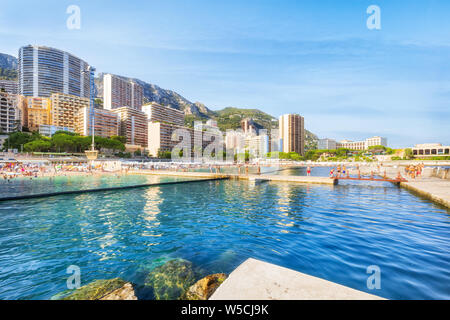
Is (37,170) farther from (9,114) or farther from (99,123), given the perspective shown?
(9,114)

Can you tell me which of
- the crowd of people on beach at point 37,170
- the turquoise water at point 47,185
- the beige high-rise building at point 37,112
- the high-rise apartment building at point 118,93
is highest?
the high-rise apartment building at point 118,93

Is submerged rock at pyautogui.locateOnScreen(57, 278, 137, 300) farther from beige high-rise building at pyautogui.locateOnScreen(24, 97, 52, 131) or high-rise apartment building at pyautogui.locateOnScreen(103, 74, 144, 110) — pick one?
high-rise apartment building at pyautogui.locateOnScreen(103, 74, 144, 110)

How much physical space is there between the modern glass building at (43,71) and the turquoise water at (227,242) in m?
154

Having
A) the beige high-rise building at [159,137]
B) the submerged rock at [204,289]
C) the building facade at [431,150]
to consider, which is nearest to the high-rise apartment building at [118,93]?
the beige high-rise building at [159,137]

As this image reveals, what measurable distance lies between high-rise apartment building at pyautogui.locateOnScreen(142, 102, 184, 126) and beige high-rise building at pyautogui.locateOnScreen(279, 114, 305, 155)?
8610cm

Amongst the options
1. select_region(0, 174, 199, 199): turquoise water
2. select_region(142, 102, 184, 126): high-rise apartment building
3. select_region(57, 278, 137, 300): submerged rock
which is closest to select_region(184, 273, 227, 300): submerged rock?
select_region(57, 278, 137, 300): submerged rock

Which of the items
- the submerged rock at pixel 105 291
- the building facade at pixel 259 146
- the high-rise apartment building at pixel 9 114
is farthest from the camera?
the building facade at pixel 259 146

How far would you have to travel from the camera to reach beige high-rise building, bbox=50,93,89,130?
10725 cm

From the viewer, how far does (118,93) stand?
155375 millimetres

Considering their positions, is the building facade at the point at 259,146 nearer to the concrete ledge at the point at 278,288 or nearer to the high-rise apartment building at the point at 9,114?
the high-rise apartment building at the point at 9,114

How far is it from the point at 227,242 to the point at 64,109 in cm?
13702

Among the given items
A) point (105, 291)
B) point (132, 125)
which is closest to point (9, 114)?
point (132, 125)

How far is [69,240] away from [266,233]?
7732mm

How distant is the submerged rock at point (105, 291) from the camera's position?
401 cm
